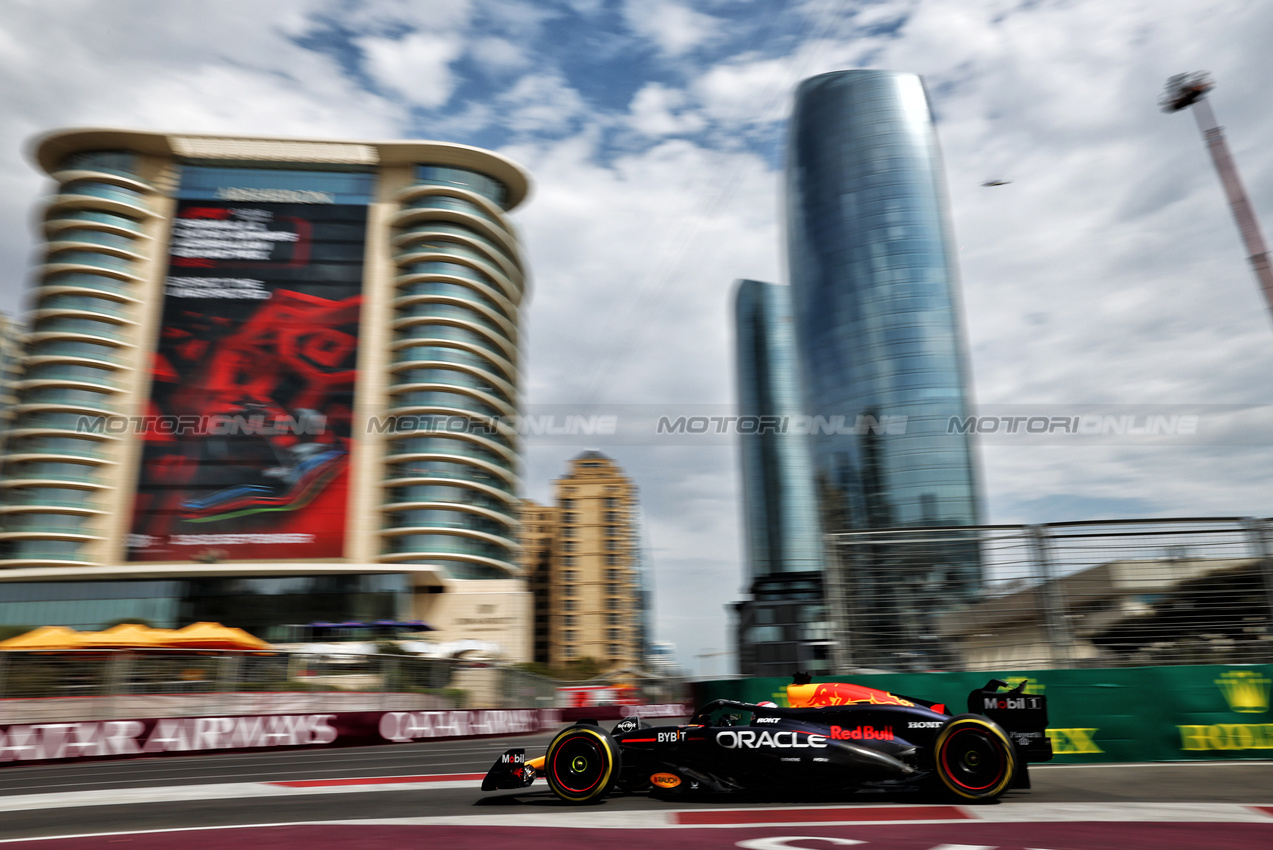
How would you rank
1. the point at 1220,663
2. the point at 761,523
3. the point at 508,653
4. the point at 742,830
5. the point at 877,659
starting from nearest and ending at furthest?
1. the point at 742,830
2. the point at 1220,663
3. the point at 877,659
4. the point at 508,653
5. the point at 761,523

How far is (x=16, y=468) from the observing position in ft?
186

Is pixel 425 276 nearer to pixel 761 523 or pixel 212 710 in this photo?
pixel 212 710

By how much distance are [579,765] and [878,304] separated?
88.2 metres

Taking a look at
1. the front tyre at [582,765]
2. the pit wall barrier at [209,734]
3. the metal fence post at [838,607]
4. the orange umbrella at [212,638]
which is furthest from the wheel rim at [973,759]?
the orange umbrella at [212,638]

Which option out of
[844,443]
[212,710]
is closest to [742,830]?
[212,710]

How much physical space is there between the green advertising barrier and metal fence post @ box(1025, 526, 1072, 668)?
37 centimetres

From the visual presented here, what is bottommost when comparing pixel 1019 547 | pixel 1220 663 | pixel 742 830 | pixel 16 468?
pixel 742 830

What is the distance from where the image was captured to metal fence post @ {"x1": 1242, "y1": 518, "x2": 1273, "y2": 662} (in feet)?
35.4

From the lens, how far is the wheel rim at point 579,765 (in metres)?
7.34

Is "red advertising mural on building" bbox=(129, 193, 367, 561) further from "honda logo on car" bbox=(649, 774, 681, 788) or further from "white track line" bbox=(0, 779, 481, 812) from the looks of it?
"honda logo on car" bbox=(649, 774, 681, 788)

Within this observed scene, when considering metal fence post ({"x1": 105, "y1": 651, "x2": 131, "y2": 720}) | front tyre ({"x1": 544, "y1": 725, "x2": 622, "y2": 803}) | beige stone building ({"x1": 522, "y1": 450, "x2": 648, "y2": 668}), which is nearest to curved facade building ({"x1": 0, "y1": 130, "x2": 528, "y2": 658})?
metal fence post ({"x1": 105, "y1": 651, "x2": 131, "y2": 720})

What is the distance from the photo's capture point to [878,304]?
89625mm

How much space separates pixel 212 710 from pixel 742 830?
45.0 ft

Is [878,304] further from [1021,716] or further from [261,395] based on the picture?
[1021,716]
